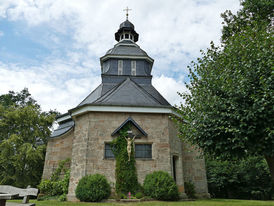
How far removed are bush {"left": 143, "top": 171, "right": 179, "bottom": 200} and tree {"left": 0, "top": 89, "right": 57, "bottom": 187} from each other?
1311 centimetres

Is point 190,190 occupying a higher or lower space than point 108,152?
lower

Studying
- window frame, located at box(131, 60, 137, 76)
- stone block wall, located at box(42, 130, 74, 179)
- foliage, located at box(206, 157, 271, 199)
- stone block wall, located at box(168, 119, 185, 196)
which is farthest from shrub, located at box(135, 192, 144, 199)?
foliage, located at box(206, 157, 271, 199)

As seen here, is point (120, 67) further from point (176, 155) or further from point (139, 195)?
point (139, 195)

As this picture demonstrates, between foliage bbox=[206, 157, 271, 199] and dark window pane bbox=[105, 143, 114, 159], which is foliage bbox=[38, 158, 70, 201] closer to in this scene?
dark window pane bbox=[105, 143, 114, 159]

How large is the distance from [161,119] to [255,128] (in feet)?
22.4

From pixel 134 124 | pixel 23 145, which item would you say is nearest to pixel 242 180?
pixel 134 124

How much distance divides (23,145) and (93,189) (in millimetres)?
13199

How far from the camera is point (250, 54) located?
9016 mm

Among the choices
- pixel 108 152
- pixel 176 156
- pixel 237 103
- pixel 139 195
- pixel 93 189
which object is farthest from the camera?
pixel 176 156

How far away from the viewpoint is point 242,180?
2528 cm

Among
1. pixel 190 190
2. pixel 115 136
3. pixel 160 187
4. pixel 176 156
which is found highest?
pixel 115 136

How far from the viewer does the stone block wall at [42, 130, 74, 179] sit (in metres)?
16.6

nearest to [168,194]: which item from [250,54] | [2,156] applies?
[250,54]

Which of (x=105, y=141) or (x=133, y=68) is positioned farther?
(x=133, y=68)
